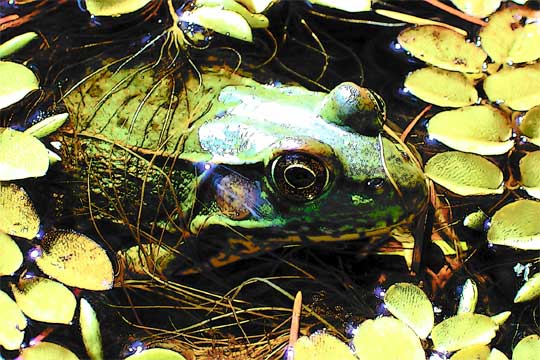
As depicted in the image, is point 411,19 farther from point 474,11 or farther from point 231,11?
point 231,11

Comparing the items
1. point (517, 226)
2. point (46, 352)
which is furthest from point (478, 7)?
point (46, 352)

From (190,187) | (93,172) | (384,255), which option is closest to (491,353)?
(384,255)

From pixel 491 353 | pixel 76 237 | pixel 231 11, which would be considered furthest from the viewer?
pixel 231 11

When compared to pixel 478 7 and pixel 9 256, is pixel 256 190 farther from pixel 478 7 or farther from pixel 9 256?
pixel 478 7

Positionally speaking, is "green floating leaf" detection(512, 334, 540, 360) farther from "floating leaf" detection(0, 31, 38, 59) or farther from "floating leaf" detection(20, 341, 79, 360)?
"floating leaf" detection(0, 31, 38, 59)

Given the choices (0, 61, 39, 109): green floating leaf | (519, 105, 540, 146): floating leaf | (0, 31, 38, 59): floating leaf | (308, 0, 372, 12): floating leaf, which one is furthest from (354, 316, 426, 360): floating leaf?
(0, 31, 38, 59): floating leaf
